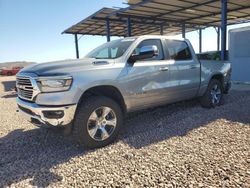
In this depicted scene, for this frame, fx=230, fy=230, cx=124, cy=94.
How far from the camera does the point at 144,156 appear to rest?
355 centimetres

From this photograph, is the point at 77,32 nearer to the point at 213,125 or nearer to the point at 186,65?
the point at 186,65

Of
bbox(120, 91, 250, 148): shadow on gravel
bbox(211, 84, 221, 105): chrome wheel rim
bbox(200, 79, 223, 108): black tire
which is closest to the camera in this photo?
bbox(120, 91, 250, 148): shadow on gravel

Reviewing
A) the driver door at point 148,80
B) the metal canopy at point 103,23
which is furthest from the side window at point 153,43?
the metal canopy at point 103,23

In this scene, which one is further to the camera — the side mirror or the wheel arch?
the side mirror

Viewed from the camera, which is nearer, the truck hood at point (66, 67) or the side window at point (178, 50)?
the truck hood at point (66, 67)

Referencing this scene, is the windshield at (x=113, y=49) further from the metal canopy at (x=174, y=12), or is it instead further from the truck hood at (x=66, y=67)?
the metal canopy at (x=174, y=12)

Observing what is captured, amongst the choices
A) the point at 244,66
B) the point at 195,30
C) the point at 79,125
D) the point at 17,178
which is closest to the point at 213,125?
the point at 79,125

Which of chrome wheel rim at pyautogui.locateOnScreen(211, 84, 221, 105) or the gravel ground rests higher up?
chrome wheel rim at pyautogui.locateOnScreen(211, 84, 221, 105)

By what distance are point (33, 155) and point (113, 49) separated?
2.59 metres

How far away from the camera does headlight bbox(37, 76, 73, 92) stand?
3.52m

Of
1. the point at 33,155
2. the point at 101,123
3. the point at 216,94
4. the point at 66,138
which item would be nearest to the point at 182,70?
the point at 216,94

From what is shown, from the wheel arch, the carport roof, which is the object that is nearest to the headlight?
the wheel arch

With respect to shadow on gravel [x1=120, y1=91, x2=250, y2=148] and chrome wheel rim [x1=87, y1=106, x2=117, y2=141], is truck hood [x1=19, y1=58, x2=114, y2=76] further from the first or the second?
shadow on gravel [x1=120, y1=91, x2=250, y2=148]

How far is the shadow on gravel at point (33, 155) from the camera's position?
10.2 feet
